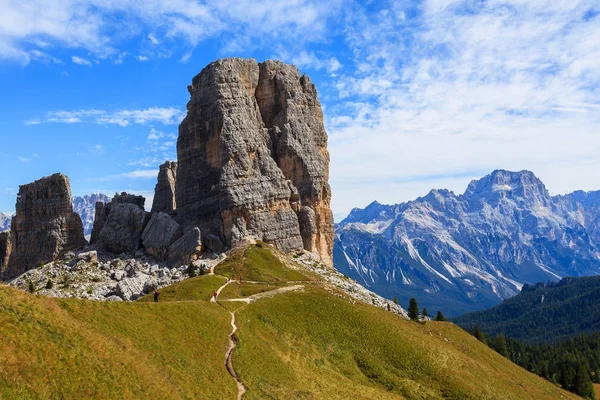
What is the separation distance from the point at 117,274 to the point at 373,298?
61271mm

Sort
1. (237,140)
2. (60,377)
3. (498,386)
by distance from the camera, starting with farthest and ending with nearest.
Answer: (237,140) < (498,386) < (60,377)

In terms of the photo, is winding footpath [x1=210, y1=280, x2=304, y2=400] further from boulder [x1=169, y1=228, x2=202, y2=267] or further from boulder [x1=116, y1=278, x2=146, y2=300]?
boulder [x1=169, y1=228, x2=202, y2=267]

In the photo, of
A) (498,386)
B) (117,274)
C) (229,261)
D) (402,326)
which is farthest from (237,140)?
(498,386)

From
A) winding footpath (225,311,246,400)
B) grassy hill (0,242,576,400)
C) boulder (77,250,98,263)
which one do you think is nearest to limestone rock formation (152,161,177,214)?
boulder (77,250,98,263)

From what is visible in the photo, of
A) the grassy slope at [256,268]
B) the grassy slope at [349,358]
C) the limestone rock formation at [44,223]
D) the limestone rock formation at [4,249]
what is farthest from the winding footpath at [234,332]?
the limestone rock formation at [4,249]

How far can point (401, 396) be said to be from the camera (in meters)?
69.8

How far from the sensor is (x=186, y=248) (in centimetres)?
12331

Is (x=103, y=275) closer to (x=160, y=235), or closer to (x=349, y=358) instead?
(x=160, y=235)

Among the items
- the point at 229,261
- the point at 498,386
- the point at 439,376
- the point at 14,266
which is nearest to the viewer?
the point at 439,376

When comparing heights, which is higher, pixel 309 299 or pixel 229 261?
pixel 229 261

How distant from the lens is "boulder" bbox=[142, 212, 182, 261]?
127875 millimetres

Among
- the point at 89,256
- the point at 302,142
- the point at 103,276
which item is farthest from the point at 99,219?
the point at 302,142

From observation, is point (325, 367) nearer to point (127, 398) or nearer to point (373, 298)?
point (127, 398)

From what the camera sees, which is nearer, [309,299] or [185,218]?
[309,299]
